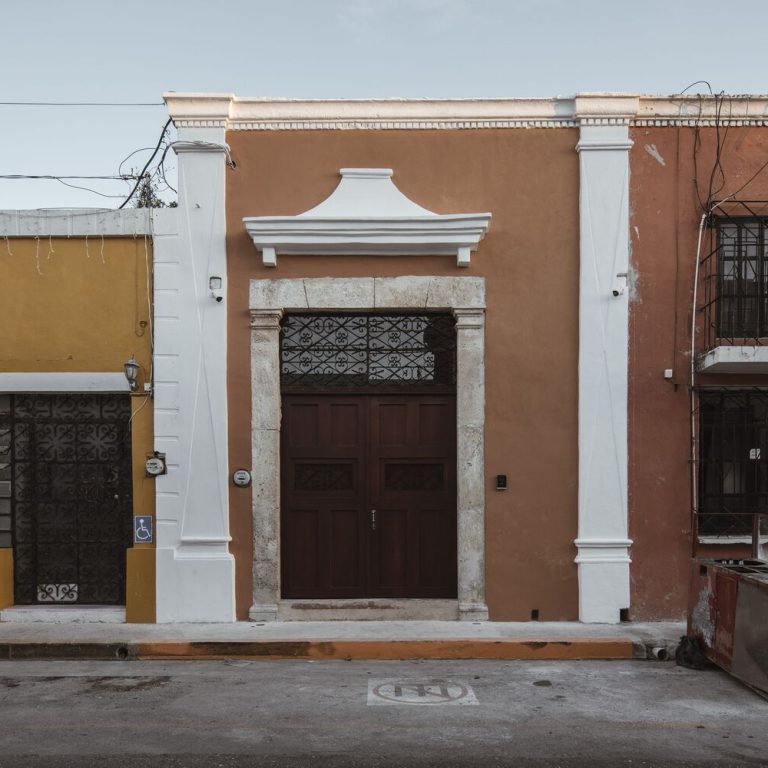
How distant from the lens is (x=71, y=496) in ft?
27.1

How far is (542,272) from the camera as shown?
8.09 m

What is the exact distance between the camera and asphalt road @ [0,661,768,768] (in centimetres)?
476

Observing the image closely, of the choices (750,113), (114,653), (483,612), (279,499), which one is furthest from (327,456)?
(750,113)

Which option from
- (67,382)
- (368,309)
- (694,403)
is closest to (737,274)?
(694,403)

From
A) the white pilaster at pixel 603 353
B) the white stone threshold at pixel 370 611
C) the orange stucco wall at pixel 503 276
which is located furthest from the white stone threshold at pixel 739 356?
the white stone threshold at pixel 370 611

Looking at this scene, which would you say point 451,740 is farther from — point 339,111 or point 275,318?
point 339,111

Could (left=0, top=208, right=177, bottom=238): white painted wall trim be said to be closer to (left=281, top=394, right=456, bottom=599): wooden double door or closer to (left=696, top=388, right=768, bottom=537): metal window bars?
(left=281, top=394, right=456, bottom=599): wooden double door

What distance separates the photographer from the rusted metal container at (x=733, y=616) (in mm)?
5832

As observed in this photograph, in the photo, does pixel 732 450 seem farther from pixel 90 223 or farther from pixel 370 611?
pixel 90 223

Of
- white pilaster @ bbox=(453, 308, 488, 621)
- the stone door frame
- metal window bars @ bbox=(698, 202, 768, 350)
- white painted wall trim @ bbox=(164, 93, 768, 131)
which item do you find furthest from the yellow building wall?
metal window bars @ bbox=(698, 202, 768, 350)

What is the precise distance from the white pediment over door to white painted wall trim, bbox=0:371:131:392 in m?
2.02

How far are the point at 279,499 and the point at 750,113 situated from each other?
644 cm

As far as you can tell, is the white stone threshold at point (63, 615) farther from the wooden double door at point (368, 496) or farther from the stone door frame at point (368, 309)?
the wooden double door at point (368, 496)

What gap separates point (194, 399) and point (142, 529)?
146 cm
